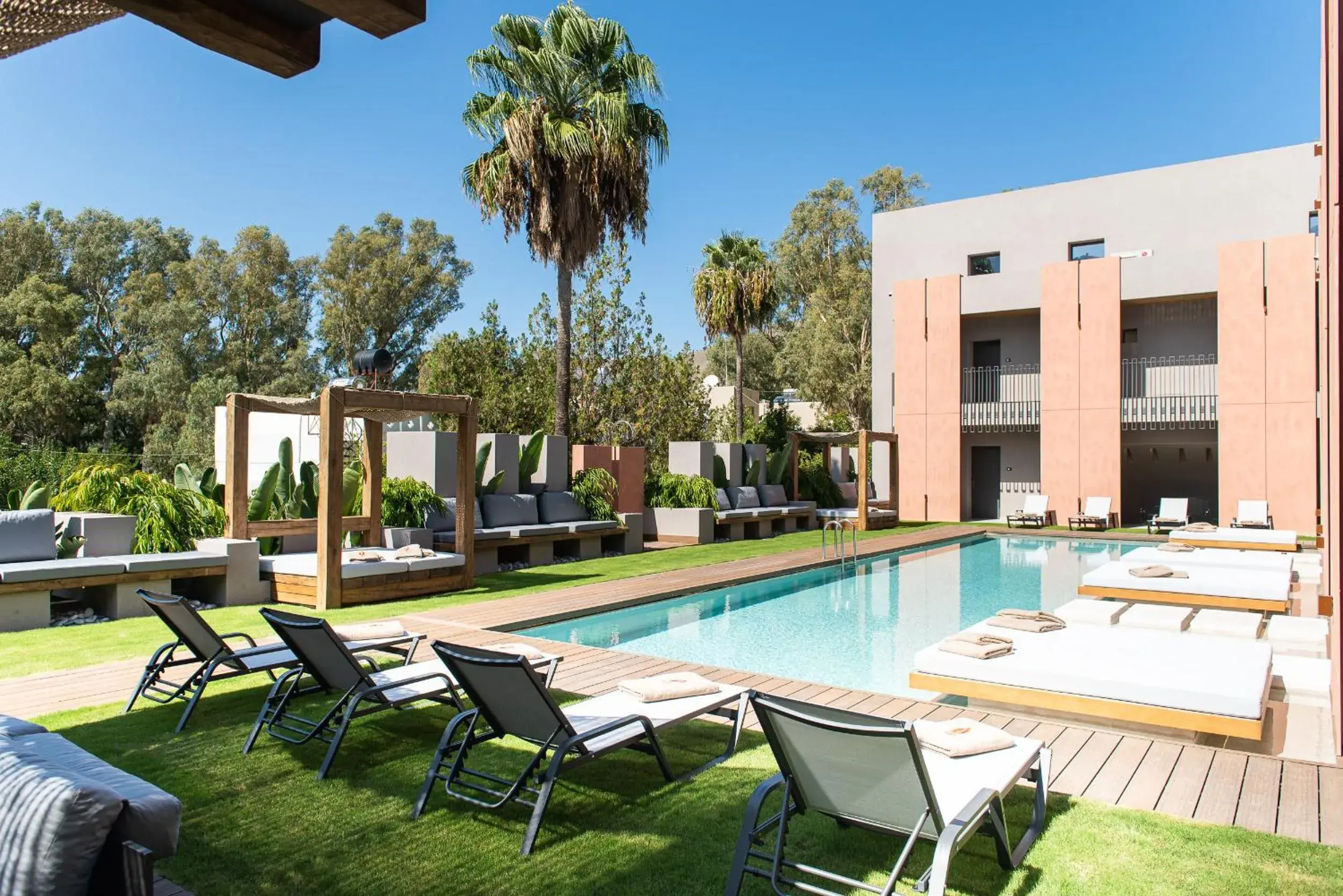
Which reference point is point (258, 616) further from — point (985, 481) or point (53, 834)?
point (985, 481)

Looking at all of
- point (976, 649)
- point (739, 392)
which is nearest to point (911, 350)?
point (739, 392)

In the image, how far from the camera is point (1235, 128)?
32.0 metres

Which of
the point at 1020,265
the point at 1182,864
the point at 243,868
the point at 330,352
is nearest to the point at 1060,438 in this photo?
the point at 1020,265

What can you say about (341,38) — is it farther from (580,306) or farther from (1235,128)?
(1235,128)

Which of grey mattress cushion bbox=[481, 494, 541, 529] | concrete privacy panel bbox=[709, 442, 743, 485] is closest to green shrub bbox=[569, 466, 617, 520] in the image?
grey mattress cushion bbox=[481, 494, 541, 529]

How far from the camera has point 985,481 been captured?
25641mm

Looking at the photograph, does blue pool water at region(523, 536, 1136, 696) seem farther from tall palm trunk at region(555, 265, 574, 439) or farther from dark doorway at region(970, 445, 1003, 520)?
dark doorway at region(970, 445, 1003, 520)

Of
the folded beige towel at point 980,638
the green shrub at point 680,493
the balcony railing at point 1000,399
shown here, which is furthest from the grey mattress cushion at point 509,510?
the balcony railing at point 1000,399

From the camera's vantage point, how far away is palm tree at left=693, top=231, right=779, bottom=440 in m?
27.9

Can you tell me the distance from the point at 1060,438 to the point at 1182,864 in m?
20.6

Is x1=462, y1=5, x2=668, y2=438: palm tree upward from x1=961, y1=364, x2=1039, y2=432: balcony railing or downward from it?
upward

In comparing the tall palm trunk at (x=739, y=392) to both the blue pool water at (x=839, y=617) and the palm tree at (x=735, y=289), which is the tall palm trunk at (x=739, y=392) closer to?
the palm tree at (x=735, y=289)

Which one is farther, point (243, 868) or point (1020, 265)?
point (1020, 265)

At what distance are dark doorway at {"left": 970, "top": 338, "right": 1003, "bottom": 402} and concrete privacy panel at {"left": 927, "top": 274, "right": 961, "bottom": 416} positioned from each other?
1200mm
